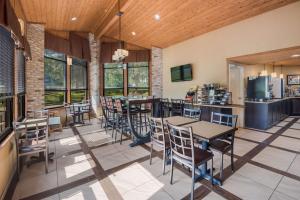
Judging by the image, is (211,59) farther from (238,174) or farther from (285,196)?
(285,196)

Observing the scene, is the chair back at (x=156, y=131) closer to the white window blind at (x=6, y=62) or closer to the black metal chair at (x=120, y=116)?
the black metal chair at (x=120, y=116)

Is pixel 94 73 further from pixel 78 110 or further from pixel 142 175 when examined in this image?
pixel 142 175

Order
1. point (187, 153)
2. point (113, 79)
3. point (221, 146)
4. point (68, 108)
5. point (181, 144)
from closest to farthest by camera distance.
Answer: point (181, 144) → point (187, 153) → point (221, 146) → point (68, 108) → point (113, 79)

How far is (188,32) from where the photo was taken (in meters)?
6.08

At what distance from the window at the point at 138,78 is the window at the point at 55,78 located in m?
3.03

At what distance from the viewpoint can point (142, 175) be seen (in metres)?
2.64

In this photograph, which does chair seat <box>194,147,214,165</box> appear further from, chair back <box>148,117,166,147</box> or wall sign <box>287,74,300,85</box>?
wall sign <box>287,74,300,85</box>

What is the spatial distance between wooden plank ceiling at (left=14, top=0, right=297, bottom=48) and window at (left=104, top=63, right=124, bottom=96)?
5.50ft

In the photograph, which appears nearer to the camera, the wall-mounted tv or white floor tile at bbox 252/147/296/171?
white floor tile at bbox 252/147/296/171

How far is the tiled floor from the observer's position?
2.18 m

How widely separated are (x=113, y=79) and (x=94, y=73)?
1032 mm

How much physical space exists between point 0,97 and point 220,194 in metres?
3.31

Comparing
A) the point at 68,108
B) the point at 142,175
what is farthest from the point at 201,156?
the point at 68,108

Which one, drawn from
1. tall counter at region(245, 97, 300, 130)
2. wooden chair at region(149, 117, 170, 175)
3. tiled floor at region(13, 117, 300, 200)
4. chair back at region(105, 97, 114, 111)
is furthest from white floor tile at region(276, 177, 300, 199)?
chair back at region(105, 97, 114, 111)
